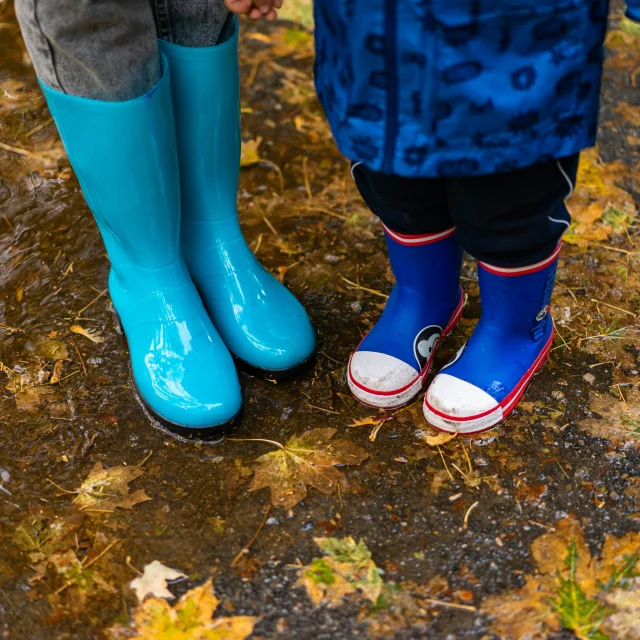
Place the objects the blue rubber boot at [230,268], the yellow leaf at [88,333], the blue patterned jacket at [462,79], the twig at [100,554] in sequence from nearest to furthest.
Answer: the blue patterned jacket at [462,79], the twig at [100,554], the blue rubber boot at [230,268], the yellow leaf at [88,333]

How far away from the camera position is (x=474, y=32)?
892mm

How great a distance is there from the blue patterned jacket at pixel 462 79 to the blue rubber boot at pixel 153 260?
30 centimetres

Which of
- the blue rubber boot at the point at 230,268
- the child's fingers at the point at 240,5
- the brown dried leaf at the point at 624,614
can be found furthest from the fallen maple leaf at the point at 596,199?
the child's fingers at the point at 240,5

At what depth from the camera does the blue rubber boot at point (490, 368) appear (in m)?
1.29

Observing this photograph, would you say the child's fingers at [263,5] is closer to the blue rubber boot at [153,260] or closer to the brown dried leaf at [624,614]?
the blue rubber boot at [153,260]

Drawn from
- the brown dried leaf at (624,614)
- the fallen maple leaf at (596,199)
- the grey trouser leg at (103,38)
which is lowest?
the fallen maple leaf at (596,199)

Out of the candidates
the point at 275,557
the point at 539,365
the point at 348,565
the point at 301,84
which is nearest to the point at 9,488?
the point at 275,557

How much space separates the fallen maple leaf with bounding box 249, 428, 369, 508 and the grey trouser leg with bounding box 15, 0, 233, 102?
617 millimetres

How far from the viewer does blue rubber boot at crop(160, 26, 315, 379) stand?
127 centimetres

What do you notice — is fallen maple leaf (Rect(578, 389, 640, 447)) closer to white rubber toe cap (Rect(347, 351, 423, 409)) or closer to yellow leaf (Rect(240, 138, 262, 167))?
white rubber toe cap (Rect(347, 351, 423, 409))

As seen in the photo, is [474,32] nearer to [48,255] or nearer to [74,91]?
[74,91]

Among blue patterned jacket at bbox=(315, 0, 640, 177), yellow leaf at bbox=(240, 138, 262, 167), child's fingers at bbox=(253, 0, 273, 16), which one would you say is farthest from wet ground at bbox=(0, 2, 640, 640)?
child's fingers at bbox=(253, 0, 273, 16)

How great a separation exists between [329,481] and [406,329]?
1.01 feet

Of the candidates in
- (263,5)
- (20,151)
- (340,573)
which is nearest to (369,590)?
(340,573)
